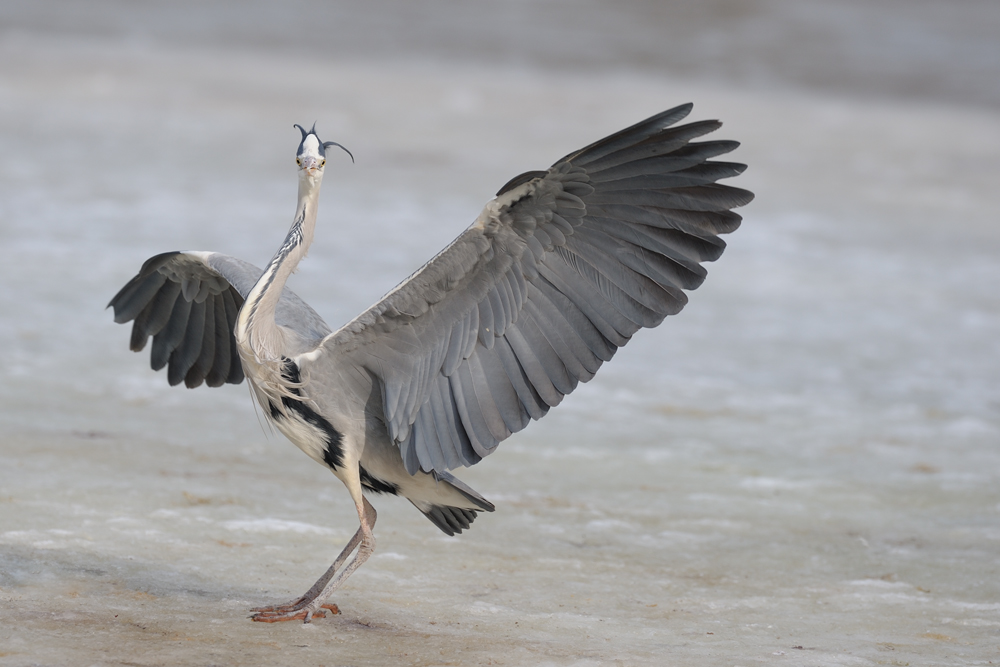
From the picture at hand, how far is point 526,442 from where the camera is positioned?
6656 millimetres

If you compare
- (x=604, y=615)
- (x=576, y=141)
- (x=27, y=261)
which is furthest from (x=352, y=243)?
(x=604, y=615)

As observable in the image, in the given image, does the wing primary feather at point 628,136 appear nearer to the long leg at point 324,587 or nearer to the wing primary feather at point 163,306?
the long leg at point 324,587

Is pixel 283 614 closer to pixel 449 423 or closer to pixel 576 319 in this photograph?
pixel 449 423

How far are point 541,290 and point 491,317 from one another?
0.19 metres

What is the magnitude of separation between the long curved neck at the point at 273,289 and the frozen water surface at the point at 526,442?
0.94 m

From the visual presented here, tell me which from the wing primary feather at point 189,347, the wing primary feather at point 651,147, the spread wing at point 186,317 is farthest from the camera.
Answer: the wing primary feather at point 189,347

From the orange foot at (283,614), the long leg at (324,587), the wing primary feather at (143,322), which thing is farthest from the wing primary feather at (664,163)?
the wing primary feather at (143,322)

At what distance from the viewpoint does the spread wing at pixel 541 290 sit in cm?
385

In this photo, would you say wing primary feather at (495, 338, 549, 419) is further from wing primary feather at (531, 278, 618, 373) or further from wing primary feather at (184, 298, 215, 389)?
wing primary feather at (184, 298, 215, 389)

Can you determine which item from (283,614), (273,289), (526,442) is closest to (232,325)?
(273,289)

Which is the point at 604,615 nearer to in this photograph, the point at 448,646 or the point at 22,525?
the point at 448,646

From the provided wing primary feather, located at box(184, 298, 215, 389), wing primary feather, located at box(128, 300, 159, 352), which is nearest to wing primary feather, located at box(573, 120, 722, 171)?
wing primary feather, located at box(184, 298, 215, 389)

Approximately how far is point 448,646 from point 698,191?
1.69m

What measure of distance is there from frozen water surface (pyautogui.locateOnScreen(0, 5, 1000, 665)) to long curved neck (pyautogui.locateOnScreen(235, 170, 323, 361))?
0.94 metres
